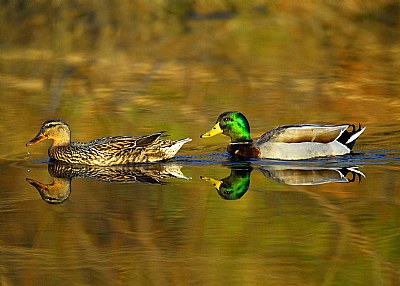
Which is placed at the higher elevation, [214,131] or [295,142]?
[214,131]

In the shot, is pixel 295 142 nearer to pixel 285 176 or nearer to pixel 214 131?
pixel 214 131

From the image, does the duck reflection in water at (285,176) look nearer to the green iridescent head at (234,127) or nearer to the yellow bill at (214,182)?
the yellow bill at (214,182)

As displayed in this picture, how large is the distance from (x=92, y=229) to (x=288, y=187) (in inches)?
85.1

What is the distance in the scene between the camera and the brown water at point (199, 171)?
6895 mm

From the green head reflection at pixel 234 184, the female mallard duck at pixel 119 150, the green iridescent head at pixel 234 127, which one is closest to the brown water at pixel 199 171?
the green head reflection at pixel 234 184

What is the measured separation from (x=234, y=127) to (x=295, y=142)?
0.70m

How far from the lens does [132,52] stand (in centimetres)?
1886

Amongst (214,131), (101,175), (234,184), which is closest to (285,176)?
(234,184)

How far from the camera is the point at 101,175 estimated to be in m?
10.1

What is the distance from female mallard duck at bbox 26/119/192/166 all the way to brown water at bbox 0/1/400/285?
0.16 meters

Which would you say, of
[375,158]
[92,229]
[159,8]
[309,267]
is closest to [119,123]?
[375,158]

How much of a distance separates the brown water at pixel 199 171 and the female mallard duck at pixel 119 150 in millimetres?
162

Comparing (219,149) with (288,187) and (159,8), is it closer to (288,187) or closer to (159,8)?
(288,187)

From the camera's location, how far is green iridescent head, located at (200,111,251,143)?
11344 millimetres
